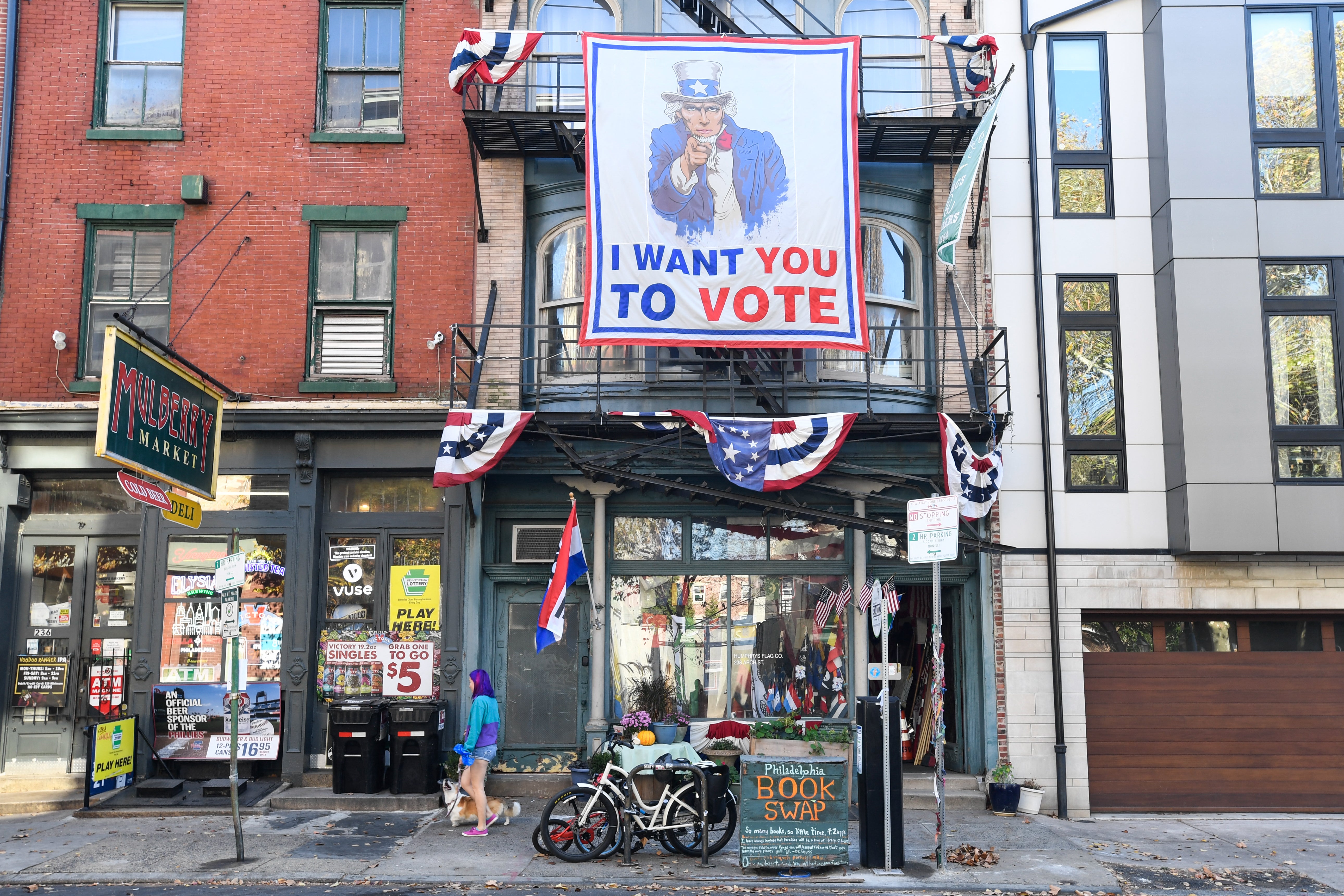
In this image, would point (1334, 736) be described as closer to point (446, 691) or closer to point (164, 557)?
point (446, 691)

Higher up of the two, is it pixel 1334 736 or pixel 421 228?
pixel 421 228

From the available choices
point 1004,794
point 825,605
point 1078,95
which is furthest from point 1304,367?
point 825,605

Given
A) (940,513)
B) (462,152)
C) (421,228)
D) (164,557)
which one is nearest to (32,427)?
(164,557)

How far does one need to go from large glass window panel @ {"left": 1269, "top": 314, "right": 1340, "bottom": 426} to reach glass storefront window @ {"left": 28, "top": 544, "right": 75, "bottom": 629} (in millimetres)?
15674

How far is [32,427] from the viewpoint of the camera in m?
13.9

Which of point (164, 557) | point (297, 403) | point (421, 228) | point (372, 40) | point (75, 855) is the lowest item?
point (75, 855)

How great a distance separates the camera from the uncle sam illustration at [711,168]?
13445mm

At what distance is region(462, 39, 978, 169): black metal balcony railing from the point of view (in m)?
13.8

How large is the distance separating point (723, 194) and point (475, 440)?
14.1 feet

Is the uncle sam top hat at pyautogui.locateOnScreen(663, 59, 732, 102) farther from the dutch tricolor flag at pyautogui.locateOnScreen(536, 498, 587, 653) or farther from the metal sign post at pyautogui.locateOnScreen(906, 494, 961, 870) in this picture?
the metal sign post at pyautogui.locateOnScreen(906, 494, 961, 870)

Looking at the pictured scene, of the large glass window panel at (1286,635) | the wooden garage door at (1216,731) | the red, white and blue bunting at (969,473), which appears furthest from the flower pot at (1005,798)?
the large glass window panel at (1286,635)

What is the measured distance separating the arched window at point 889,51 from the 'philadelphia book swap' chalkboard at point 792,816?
30.1ft

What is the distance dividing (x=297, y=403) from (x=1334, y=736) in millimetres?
13913

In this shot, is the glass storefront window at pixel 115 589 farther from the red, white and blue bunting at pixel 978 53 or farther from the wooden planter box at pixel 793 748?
the red, white and blue bunting at pixel 978 53
